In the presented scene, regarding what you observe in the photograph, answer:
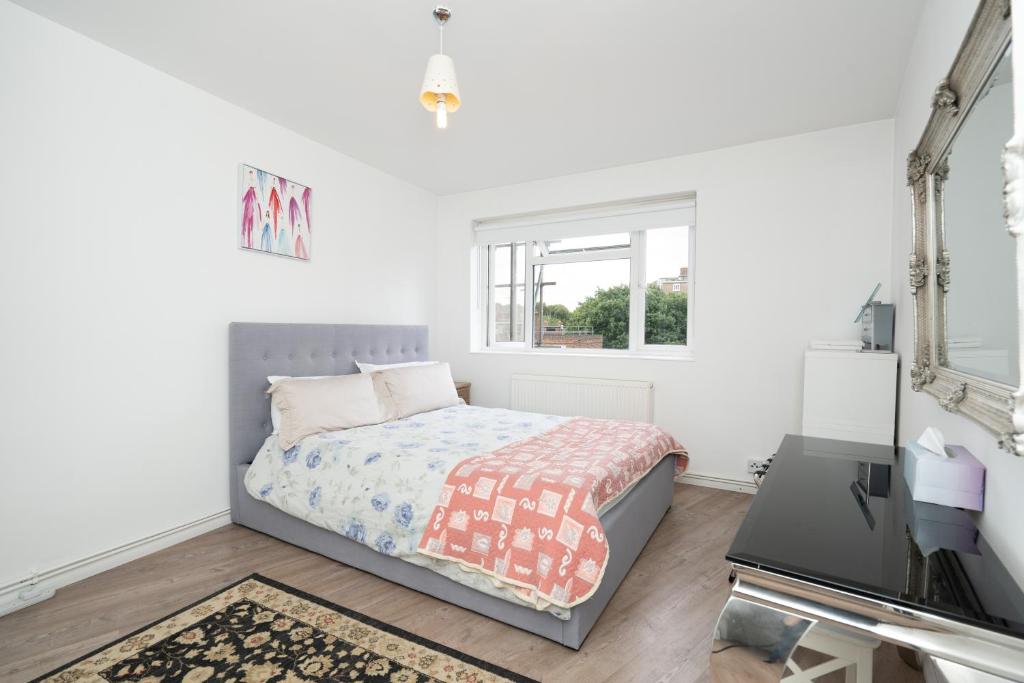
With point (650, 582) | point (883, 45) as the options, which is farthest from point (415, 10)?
point (650, 582)

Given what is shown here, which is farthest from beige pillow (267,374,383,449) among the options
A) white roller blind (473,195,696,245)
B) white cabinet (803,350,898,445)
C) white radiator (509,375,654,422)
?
white cabinet (803,350,898,445)

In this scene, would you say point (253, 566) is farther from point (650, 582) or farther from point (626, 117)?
point (626, 117)

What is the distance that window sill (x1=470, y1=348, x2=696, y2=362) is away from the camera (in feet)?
12.8

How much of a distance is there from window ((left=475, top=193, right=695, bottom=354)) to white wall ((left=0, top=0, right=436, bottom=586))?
213 cm

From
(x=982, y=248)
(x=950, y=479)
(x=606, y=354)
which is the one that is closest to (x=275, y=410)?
(x=606, y=354)

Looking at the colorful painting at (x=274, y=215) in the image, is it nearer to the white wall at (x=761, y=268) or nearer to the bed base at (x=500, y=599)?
the bed base at (x=500, y=599)

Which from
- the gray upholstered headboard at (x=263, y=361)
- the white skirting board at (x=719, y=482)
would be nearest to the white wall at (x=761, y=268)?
the white skirting board at (x=719, y=482)

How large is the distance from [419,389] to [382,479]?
123cm

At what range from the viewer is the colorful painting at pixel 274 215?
302cm

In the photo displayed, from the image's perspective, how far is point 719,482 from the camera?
3639 mm

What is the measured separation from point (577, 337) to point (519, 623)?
2.88 m

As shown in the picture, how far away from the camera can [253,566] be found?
2418 millimetres

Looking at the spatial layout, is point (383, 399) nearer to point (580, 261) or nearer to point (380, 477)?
point (380, 477)

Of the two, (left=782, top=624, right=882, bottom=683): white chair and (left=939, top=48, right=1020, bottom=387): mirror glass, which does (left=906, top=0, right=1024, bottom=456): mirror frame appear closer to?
(left=939, top=48, right=1020, bottom=387): mirror glass
